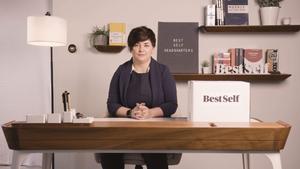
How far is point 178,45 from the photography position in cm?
348

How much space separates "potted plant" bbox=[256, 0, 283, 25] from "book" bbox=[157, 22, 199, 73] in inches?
24.2

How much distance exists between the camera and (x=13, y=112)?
3723 mm

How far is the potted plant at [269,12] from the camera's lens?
131 inches

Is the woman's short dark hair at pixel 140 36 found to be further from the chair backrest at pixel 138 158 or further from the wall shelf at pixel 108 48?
the wall shelf at pixel 108 48

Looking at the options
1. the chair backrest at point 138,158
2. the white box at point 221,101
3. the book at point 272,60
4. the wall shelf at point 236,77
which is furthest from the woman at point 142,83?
the book at point 272,60

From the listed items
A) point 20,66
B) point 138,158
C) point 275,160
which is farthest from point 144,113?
point 20,66

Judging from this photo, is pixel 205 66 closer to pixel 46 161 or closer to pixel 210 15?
pixel 210 15

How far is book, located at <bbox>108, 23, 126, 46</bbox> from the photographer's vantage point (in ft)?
11.2

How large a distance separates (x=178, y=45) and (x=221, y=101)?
1559 millimetres

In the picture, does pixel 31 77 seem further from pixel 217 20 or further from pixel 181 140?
pixel 181 140

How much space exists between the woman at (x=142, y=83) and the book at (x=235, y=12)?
1163mm

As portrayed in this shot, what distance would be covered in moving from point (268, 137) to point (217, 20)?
1.75 m

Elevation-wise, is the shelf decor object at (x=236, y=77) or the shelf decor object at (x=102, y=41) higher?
the shelf decor object at (x=102, y=41)

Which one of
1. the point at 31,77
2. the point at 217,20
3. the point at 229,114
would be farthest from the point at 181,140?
the point at 31,77
